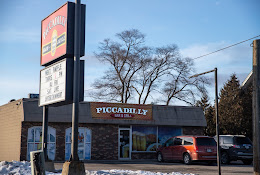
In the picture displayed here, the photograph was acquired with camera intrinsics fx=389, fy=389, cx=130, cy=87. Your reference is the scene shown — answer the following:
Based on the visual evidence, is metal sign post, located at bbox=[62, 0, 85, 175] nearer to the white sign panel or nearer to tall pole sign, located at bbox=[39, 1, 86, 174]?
tall pole sign, located at bbox=[39, 1, 86, 174]

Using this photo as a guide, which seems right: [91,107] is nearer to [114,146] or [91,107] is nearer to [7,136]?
[114,146]

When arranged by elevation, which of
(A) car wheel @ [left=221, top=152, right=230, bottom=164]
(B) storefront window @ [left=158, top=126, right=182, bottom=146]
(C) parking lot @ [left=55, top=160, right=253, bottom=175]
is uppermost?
(B) storefront window @ [left=158, top=126, right=182, bottom=146]

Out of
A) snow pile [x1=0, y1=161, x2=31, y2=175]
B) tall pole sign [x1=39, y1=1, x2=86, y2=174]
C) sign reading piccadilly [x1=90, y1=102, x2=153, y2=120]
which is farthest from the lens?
sign reading piccadilly [x1=90, y1=102, x2=153, y2=120]

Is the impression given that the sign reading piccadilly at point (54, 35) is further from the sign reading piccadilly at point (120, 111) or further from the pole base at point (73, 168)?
the sign reading piccadilly at point (120, 111)

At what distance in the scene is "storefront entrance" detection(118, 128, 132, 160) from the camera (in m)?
28.1

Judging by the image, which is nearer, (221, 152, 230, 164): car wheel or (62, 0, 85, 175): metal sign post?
(62, 0, 85, 175): metal sign post

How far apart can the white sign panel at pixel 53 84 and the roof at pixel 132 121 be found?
9.70m

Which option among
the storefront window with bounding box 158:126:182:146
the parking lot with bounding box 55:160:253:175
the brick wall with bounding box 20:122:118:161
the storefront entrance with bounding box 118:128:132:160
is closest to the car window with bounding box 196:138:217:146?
the parking lot with bounding box 55:160:253:175

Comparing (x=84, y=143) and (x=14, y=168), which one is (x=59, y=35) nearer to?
(x=14, y=168)

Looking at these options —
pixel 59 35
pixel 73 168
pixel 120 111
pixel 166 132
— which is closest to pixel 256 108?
pixel 73 168

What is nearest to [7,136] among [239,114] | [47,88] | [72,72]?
[47,88]

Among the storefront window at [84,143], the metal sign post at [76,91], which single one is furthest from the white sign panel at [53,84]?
the storefront window at [84,143]

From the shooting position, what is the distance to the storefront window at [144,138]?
2858 centimetres

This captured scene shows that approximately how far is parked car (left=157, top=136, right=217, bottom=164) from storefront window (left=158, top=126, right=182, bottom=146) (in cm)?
488
